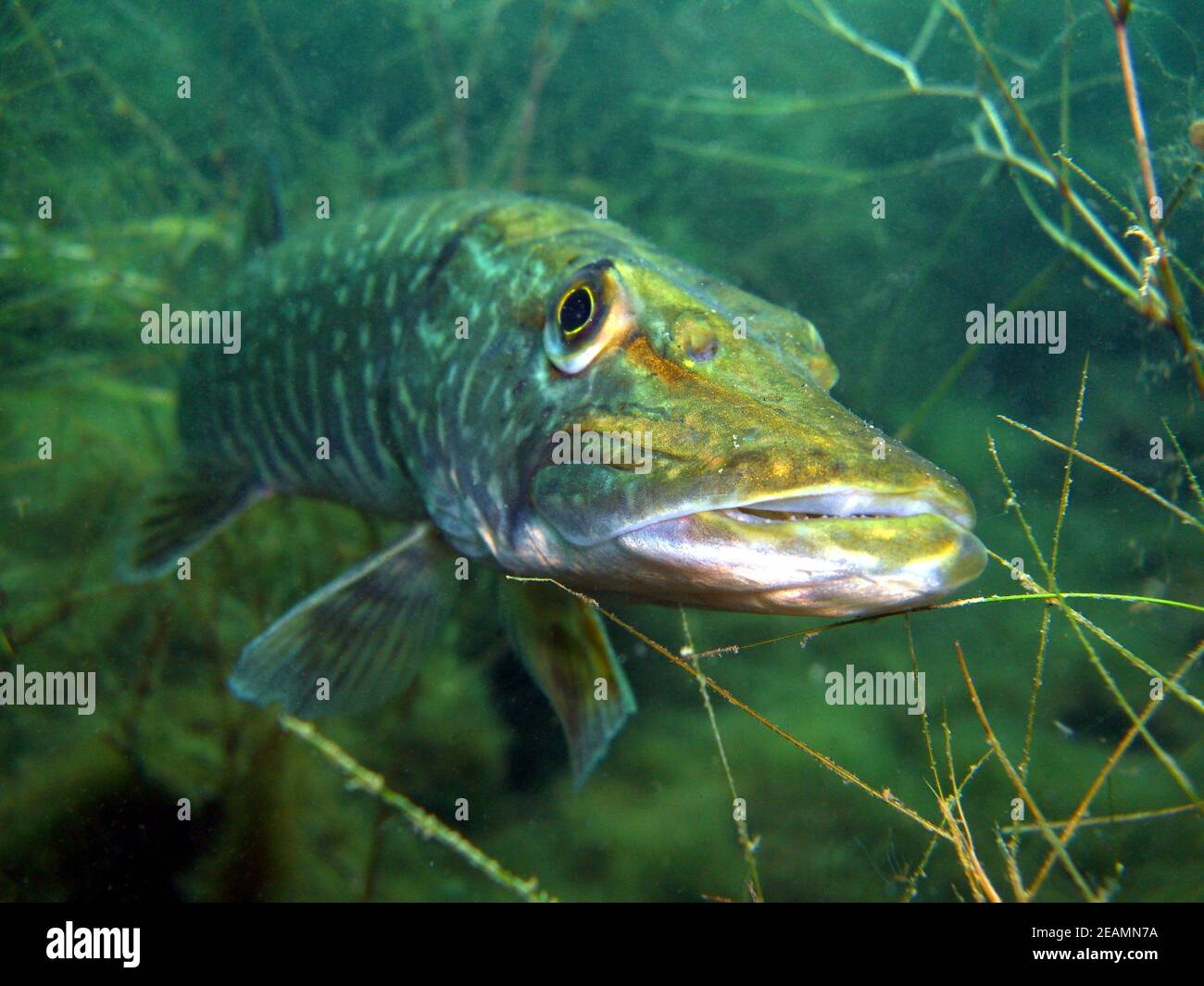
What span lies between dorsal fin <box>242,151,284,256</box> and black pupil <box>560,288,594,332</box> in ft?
10.4

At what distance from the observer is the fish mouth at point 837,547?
1559 mm

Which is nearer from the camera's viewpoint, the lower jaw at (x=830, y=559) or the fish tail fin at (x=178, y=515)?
the lower jaw at (x=830, y=559)

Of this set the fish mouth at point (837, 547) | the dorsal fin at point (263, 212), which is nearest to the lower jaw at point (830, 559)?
the fish mouth at point (837, 547)

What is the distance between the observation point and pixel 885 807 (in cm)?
546

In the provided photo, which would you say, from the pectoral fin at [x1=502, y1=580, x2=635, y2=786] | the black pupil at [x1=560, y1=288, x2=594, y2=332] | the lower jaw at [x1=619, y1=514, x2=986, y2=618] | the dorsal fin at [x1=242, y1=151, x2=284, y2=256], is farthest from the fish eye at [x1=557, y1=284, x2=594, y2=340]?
the dorsal fin at [x1=242, y1=151, x2=284, y2=256]

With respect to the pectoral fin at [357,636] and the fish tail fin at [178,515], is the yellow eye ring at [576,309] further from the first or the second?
the fish tail fin at [178,515]

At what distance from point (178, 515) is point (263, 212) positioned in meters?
2.10

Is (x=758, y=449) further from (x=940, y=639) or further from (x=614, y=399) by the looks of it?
(x=940, y=639)

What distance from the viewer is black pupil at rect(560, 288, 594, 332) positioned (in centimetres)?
237

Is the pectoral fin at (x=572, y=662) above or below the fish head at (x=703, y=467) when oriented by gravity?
below

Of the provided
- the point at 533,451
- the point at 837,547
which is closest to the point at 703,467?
the point at 837,547

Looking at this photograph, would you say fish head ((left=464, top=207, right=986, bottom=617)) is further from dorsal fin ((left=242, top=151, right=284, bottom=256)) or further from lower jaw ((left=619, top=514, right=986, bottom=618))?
dorsal fin ((left=242, top=151, right=284, bottom=256))

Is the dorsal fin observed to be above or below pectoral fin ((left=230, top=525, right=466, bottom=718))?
above

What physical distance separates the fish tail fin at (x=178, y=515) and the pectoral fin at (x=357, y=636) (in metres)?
1.37
